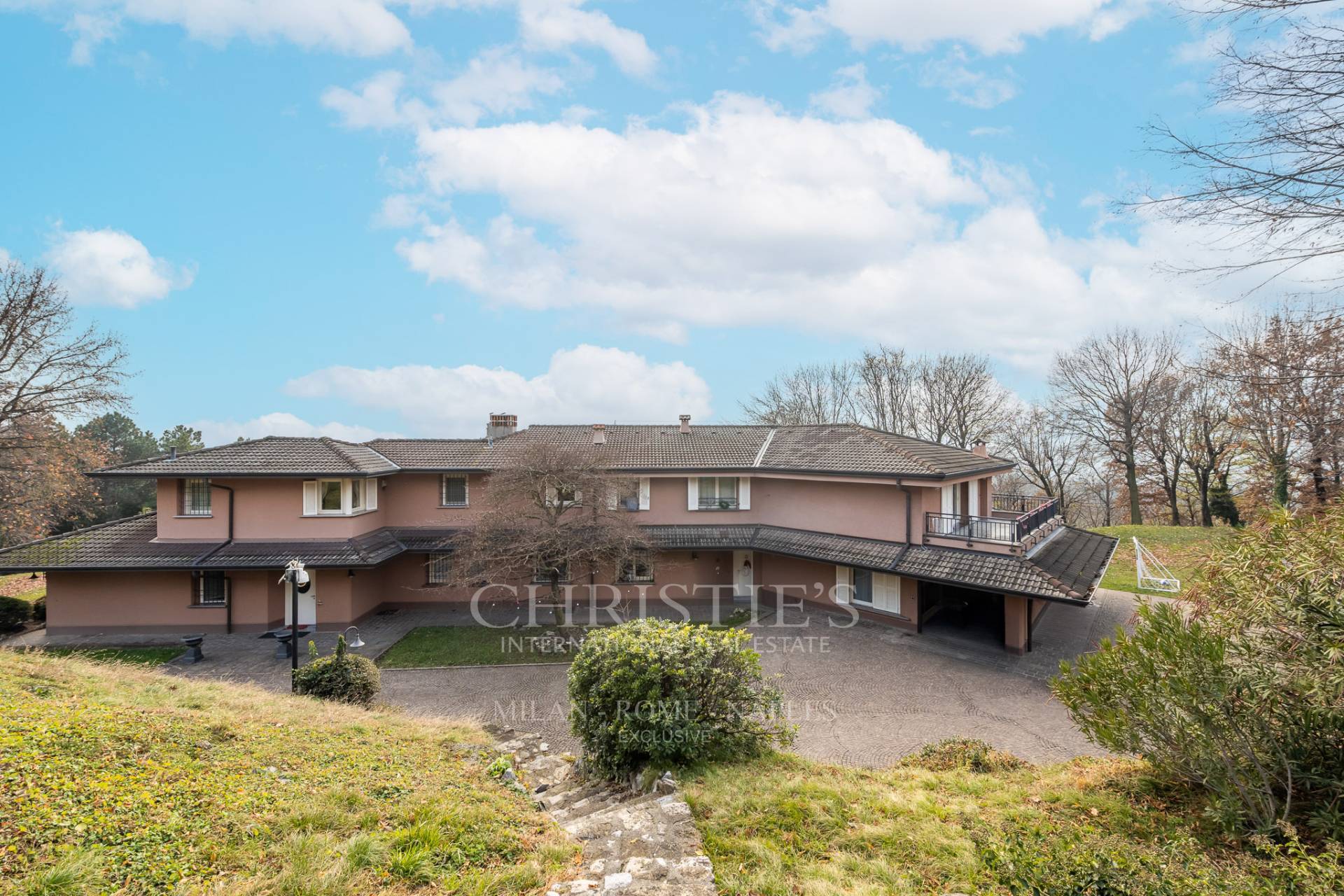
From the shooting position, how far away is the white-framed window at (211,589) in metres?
16.5

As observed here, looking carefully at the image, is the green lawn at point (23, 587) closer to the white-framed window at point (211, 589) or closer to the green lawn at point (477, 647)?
the white-framed window at point (211, 589)

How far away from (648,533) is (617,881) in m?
14.1

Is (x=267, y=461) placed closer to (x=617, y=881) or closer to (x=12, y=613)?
(x=12, y=613)

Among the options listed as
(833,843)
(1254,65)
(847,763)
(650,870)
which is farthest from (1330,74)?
(847,763)

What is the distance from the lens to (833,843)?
5.08 m

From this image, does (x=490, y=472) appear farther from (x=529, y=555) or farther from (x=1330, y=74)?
(x=1330, y=74)

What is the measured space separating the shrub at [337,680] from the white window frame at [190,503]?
9.44 metres

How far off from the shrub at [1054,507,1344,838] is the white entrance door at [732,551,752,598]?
1422 centimetres

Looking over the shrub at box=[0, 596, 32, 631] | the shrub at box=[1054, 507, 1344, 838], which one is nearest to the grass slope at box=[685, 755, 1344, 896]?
the shrub at box=[1054, 507, 1344, 838]

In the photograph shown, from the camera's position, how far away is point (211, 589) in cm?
1666

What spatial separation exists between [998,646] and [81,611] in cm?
2608

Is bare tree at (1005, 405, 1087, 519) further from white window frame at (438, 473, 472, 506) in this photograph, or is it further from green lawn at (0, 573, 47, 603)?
green lawn at (0, 573, 47, 603)

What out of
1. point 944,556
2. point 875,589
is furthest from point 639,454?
point 944,556

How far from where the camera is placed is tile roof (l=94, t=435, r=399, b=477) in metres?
16.0
